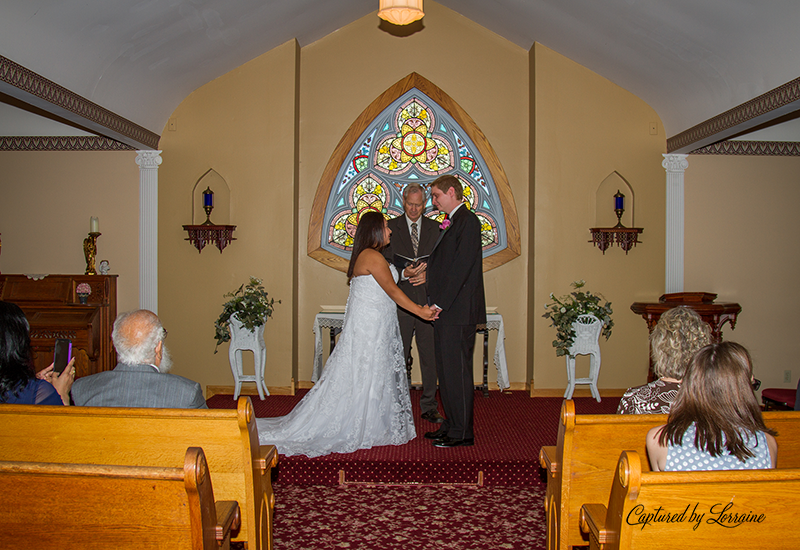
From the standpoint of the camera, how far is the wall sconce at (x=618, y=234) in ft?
19.0

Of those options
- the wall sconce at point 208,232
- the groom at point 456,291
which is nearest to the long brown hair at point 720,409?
the groom at point 456,291

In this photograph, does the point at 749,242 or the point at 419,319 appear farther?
the point at 749,242

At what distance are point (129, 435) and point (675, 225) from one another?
210 inches

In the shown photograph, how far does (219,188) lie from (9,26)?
262 centimetres

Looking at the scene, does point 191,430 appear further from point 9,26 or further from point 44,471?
point 9,26

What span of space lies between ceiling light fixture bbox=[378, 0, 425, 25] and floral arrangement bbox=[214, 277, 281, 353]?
2.68m

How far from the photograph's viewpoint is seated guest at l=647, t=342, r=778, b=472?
169cm

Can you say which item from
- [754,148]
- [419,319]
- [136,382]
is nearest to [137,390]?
[136,382]

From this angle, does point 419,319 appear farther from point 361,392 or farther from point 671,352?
point 671,352

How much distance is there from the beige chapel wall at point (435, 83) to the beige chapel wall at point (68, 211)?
1.65m

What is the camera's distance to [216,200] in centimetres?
591

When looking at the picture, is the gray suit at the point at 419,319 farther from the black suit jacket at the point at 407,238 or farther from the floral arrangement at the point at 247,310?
the floral arrangement at the point at 247,310

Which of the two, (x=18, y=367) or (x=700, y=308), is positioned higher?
(x=700, y=308)

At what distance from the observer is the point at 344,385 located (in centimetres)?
392
